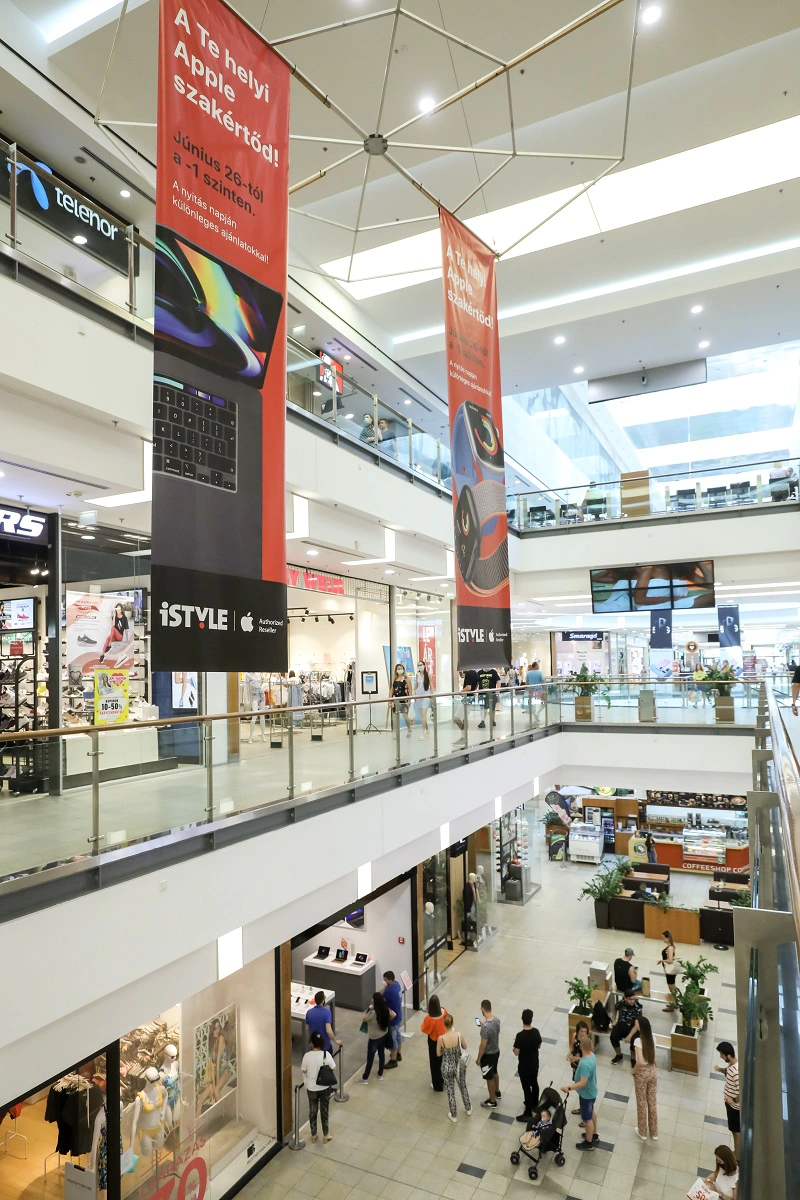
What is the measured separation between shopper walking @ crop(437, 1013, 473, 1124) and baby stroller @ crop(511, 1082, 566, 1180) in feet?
3.13

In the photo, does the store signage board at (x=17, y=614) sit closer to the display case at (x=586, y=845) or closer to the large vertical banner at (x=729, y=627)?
the display case at (x=586, y=845)

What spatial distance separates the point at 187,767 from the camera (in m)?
5.55

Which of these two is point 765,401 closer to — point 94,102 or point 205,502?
point 94,102

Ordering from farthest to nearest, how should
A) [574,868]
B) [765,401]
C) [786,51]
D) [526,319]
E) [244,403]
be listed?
[765,401] < [574,868] < [526,319] < [786,51] < [244,403]

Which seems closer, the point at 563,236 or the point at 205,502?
the point at 205,502

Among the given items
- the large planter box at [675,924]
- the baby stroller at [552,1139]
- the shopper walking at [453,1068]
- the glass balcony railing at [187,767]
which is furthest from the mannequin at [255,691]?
the large planter box at [675,924]

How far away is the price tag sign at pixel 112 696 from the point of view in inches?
350

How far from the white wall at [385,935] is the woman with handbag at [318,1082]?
11.8 ft

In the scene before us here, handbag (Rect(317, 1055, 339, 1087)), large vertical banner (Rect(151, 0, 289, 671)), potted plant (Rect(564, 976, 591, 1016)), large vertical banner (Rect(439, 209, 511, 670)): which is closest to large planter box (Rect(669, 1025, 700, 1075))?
potted plant (Rect(564, 976, 591, 1016))

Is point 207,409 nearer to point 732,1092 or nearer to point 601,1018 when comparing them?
point 732,1092

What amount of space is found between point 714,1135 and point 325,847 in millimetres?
6118

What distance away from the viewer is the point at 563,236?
11.4 m

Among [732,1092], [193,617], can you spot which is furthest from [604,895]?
[193,617]

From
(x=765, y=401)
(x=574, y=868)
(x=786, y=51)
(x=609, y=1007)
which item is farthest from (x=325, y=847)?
(x=765, y=401)
